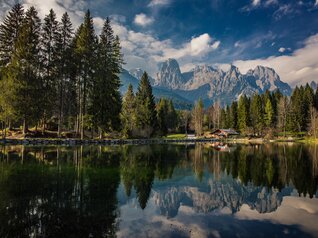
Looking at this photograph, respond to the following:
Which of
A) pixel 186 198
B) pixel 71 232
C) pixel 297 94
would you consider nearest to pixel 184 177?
pixel 186 198

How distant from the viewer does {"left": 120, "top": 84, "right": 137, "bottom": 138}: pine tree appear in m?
58.5

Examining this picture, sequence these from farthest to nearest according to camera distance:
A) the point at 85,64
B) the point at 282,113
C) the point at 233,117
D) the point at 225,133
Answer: the point at 233,117, the point at 225,133, the point at 282,113, the point at 85,64

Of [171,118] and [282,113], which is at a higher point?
[171,118]

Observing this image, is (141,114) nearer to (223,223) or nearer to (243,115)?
(243,115)

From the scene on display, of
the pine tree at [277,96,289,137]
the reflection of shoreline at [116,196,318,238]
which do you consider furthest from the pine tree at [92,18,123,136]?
the pine tree at [277,96,289,137]

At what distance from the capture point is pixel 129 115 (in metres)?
66.2

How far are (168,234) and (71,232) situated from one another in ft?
8.80

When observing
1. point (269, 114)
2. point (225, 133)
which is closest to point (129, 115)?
point (225, 133)

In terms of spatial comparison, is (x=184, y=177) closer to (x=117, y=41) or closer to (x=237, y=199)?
(x=237, y=199)

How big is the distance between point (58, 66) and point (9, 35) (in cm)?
944

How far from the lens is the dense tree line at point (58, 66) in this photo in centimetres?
4209

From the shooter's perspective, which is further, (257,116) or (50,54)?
(257,116)

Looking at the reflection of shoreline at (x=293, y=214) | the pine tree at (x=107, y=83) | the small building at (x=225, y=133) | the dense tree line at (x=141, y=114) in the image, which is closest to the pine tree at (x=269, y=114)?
the small building at (x=225, y=133)

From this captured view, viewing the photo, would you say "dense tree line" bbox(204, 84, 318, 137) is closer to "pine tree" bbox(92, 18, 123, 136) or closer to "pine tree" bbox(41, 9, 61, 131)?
"pine tree" bbox(92, 18, 123, 136)
